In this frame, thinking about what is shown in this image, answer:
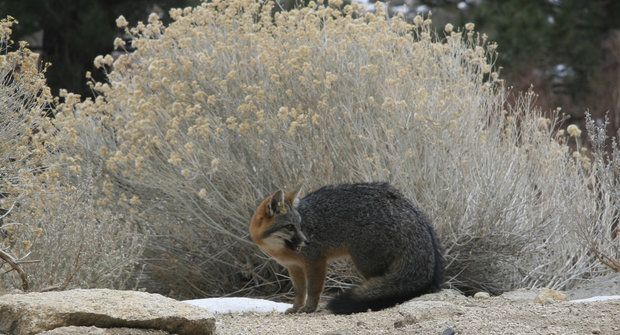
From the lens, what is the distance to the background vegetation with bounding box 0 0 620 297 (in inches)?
283

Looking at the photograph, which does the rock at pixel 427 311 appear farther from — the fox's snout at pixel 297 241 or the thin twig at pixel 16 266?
the thin twig at pixel 16 266

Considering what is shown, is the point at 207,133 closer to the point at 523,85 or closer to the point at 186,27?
the point at 186,27

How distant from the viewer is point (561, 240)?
772cm

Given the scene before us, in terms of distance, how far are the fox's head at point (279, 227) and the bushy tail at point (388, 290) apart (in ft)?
1.34

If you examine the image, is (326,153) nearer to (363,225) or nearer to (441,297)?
(363,225)

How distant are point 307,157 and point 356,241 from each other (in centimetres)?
127

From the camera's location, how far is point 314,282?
20.3 feet

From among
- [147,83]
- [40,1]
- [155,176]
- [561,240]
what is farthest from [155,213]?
[40,1]

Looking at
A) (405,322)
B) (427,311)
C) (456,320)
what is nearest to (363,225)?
(427,311)

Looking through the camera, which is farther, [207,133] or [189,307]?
[207,133]

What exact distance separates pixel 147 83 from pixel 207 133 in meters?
1.24

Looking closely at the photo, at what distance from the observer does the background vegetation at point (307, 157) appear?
283 inches

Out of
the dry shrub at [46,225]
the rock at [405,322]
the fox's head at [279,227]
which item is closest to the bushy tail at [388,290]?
the fox's head at [279,227]

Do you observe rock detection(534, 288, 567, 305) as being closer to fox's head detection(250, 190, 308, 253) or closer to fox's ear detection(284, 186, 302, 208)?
fox's head detection(250, 190, 308, 253)
